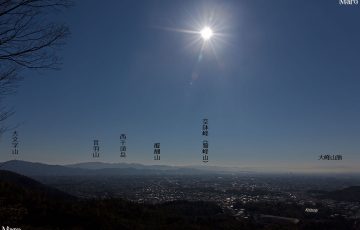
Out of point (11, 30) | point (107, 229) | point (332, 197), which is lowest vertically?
point (332, 197)

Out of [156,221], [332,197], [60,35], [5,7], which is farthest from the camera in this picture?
[332,197]

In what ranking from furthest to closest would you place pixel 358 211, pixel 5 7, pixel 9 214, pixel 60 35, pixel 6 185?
pixel 358 211 < pixel 6 185 < pixel 9 214 < pixel 60 35 < pixel 5 7

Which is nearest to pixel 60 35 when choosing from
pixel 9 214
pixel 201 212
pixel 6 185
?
pixel 9 214

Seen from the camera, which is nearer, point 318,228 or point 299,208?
point 318,228

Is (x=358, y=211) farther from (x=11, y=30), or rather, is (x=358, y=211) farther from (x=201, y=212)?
(x=11, y=30)

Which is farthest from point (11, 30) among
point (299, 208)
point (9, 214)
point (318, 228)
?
point (299, 208)

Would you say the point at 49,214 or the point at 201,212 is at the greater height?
the point at 49,214

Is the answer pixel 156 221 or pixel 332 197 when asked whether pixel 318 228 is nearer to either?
pixel 156 221

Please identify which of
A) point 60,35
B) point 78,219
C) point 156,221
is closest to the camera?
point 60,35

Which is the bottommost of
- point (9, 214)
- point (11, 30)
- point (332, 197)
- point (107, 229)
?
point (332, 197)
